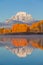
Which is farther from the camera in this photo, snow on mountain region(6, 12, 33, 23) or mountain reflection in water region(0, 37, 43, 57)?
snow on mountain region(6, 12, 33, 23)

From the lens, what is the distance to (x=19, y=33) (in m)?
3.11

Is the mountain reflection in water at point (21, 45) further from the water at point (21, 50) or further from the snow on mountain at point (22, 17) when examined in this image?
the snow on mountain at point (22, 17)

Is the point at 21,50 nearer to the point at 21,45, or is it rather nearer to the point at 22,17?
Result: the point at 21,45

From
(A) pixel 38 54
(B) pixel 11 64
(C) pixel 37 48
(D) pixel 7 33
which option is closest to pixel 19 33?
(D) pixel 7 33

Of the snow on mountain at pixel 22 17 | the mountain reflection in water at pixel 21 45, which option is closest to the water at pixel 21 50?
the mountain reflection in water at pixel 21 45

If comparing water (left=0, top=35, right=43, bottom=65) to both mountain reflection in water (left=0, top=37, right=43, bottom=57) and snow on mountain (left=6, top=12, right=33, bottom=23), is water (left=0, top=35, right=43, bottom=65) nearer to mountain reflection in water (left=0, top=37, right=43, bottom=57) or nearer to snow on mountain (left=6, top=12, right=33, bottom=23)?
mountain reflection in water (left=0, top=37, right=43, bottom=57)

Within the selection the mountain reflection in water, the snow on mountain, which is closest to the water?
the mountain reflection in water

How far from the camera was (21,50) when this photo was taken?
7.75 feet

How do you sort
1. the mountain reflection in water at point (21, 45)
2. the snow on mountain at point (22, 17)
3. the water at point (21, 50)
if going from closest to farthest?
1. the water at point (21, 50)
2. the mountain reflection in water at point (21, 45)
3. the snow on mountain at point (22, 17)

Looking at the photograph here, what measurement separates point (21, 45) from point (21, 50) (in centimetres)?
31

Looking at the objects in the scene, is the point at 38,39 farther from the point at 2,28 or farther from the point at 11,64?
the point at 11,64

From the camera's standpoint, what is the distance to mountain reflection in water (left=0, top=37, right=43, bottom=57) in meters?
2.32

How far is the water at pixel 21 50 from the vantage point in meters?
1.90

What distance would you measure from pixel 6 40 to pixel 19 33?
347mm
